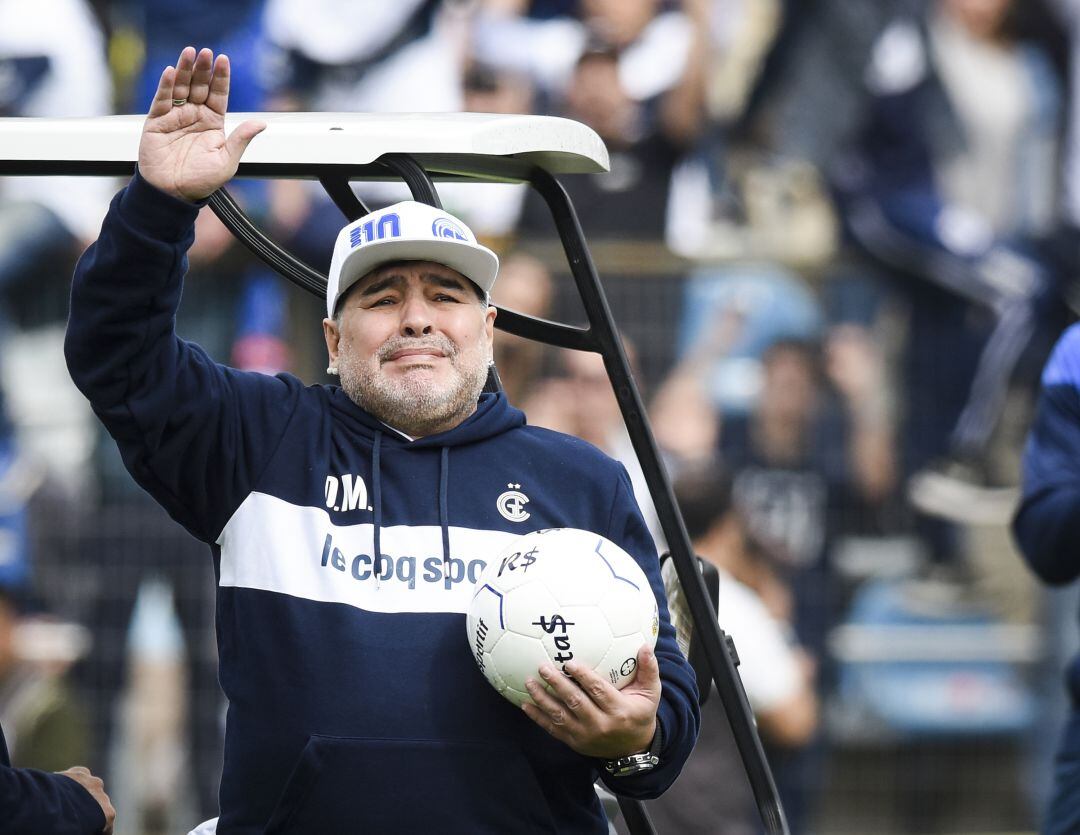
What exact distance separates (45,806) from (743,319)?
626cm

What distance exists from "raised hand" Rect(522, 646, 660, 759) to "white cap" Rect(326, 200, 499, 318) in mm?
826

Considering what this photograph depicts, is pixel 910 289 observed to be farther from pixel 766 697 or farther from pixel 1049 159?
pixel 766 697

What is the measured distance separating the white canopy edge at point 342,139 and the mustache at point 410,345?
36 cm

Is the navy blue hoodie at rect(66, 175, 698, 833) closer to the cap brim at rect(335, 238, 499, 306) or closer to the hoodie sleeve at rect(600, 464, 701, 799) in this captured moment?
the hoodie sleeve at rect(600, 464, 701, 799)

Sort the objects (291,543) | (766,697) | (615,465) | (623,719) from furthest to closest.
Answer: (766,697) < (615,465) < (291,543) < (623,719)

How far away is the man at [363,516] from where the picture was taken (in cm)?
321

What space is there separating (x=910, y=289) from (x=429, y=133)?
6277mm

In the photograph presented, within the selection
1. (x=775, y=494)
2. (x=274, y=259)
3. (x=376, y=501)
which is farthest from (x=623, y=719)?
(x=775, y=494)

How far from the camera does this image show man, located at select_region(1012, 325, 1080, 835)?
4414 mm

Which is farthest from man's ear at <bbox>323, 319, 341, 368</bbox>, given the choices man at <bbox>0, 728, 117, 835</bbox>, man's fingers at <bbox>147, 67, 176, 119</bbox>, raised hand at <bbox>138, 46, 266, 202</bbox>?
man at <bbox>0, 728, 117, 835</bbox>

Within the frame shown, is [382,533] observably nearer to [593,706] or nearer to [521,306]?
[593,706]

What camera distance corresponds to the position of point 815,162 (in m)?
9.52

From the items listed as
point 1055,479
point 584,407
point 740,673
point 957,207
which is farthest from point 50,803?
point 957,207

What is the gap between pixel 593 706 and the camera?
10.3 ft
